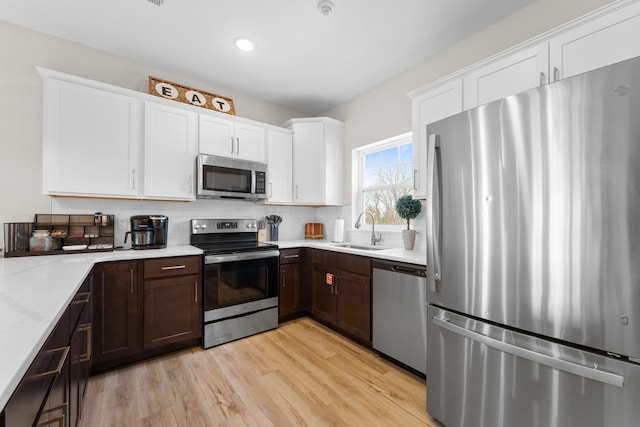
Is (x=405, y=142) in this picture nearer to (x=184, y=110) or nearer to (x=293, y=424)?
(x=184, y=110)

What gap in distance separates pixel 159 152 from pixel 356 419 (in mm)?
2667

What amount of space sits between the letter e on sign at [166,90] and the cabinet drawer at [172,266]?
5.30ft

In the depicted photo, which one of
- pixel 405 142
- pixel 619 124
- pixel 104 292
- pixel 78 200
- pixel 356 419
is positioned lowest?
pixel 356 419

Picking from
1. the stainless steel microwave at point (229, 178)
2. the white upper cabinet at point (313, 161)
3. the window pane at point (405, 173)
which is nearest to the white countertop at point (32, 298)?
the stainless steel microwave at point (229, 178)

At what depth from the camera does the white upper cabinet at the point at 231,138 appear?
285cm

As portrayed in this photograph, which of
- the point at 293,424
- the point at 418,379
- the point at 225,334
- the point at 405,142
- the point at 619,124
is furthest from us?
the point at 405,142

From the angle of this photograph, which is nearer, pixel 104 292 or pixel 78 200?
pixel 104 292

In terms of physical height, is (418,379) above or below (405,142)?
below

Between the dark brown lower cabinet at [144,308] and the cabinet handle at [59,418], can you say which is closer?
the cabinet handle at [59,418]

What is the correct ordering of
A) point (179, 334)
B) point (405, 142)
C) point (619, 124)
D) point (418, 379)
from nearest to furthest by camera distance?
point (619, 124) → point (418, 379) → point (179, 334) → point (405, 142)

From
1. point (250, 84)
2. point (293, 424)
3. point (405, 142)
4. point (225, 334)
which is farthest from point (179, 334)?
point (405, 142)

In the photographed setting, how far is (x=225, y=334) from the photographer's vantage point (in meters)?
2.57

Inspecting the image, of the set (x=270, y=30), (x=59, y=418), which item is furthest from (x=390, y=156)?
(x=59, y=418)

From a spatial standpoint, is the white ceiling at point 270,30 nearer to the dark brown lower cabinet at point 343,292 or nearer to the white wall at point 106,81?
the white wall at point 106,81
